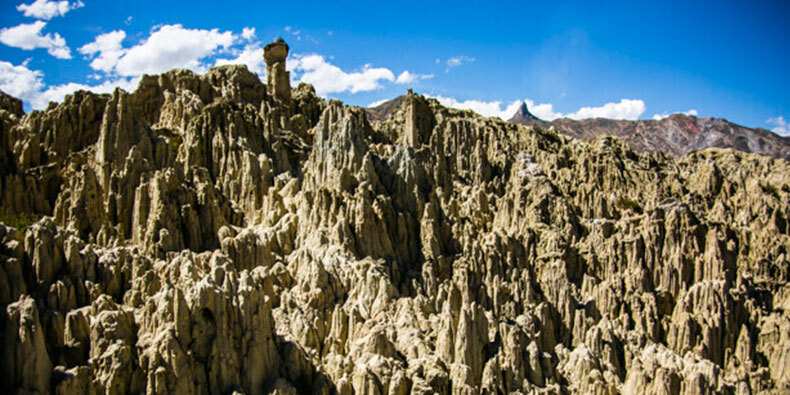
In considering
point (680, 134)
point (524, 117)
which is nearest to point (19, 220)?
point (524, 117)

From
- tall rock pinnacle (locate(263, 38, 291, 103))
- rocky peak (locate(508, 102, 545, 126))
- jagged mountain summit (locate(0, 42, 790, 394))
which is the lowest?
jagged mountain summit (locate(0, 42, 790, 394))

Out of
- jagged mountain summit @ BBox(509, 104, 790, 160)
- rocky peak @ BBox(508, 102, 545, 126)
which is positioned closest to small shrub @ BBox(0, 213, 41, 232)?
jagged mountain summit @ BBox(509, 104, 790, 160)

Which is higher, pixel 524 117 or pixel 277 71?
pixel 524 117

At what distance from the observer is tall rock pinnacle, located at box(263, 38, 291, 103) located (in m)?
65.0

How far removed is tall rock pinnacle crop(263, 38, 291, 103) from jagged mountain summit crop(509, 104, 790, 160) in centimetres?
7056

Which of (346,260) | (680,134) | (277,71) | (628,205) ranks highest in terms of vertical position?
(680,134)

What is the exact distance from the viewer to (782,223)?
58562 millimetres

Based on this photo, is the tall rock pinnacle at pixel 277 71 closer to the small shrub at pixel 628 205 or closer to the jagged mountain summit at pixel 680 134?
the small shrub at pixel 628 205

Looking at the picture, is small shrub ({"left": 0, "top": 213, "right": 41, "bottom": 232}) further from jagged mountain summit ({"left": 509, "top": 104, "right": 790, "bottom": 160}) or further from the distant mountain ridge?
jagged mountain summit ({"left": 509, "top": 104, "right": 790, "bottom": 160})

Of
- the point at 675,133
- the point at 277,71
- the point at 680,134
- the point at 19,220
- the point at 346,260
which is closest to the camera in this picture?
the point at 19,220

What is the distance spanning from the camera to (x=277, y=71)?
6538 centimetres

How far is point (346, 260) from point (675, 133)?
11779 centimetres

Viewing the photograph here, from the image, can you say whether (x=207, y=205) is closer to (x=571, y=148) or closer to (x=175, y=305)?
(x=175, y=305)

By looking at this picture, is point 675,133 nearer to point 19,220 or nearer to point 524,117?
point 524,117
